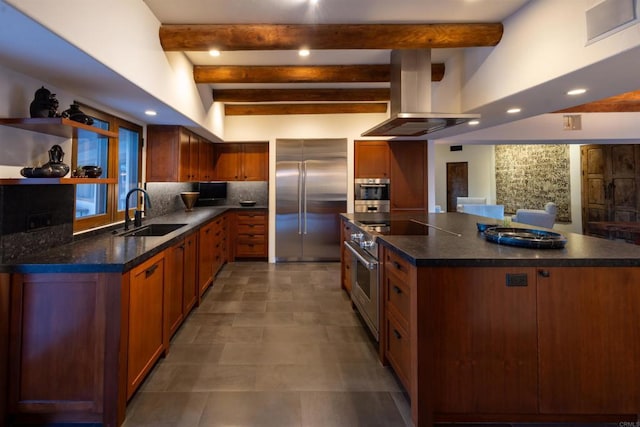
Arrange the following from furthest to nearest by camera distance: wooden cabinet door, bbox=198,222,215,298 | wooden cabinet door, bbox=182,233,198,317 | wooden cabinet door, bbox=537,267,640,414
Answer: wooden cabinet door, bbox=198,222,215,298
wooden cabinet door, bbox=182,233,198,317
wooden cabinet door, bbox=537,267,640,414

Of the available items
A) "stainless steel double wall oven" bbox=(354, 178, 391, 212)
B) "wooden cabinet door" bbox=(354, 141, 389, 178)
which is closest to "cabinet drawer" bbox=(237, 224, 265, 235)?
"stainless steel double wall oven" bbox=(354, 178, 391, 212)

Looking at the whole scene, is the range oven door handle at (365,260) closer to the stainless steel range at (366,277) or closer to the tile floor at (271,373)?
the stainless steel range at (366,277)

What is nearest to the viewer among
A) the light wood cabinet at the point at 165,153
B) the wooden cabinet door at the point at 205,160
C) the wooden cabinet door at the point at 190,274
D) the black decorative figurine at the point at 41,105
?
the black decorative figurine at the point at 41,105

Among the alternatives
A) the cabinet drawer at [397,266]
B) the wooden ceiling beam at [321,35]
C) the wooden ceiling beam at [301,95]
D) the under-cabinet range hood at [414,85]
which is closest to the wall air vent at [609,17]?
the wooden ceiling beam at [321,35]

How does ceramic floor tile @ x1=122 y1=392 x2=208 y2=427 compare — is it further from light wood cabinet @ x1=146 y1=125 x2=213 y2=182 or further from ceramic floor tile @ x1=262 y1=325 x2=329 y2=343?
light wood cabinet @ x1=146 y1=125 x2=213 y2=182

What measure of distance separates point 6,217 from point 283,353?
6.38 ft

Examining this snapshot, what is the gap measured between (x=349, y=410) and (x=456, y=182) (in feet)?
33.2

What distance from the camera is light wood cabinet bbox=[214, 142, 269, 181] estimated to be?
18.2ft

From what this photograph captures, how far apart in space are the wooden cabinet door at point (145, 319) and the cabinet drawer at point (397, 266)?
5.09ft

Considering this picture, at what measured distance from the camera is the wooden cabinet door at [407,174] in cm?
532

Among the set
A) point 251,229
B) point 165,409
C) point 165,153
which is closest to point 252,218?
point 251,229

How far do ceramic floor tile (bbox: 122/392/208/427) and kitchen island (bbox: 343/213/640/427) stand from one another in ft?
4.05

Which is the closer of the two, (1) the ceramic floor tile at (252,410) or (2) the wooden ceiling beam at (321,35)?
(1) the ceramic floor tile at (252,410)

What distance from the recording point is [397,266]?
6.44 ft
